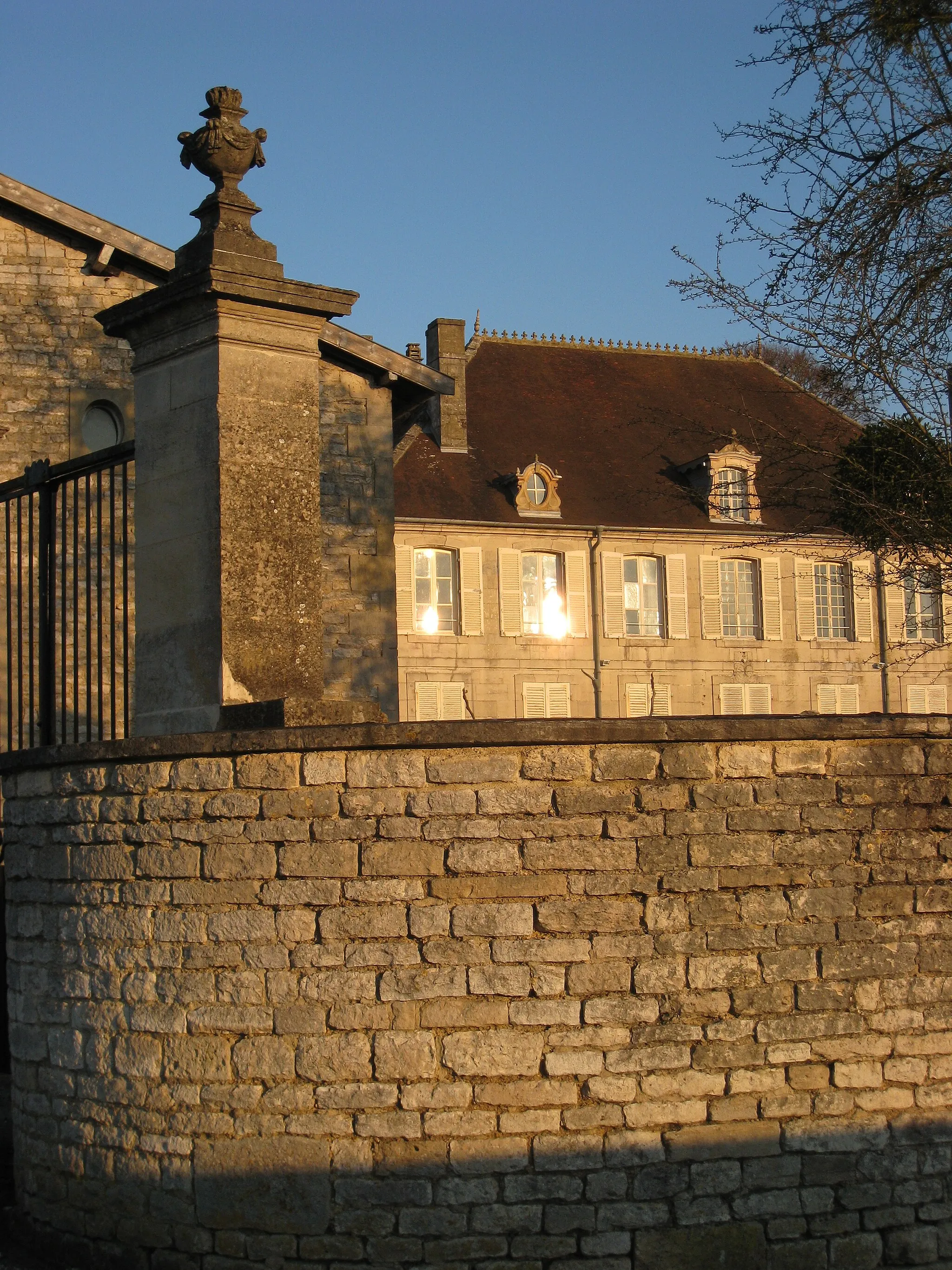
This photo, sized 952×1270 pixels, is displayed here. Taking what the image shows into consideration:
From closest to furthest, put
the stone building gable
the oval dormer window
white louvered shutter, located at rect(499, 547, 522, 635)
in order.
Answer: the stone building gable < white louvered shutter, located at rect(499, 547, 522, 635) < the oval dormer window

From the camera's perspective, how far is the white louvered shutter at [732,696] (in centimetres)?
3111

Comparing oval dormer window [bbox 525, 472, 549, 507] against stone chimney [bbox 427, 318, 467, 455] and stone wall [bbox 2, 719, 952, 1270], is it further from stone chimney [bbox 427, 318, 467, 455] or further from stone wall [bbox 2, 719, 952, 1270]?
stone wall [bbox 2, 719, 952, 1270]

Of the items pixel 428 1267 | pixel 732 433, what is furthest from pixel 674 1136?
pixel 732 433

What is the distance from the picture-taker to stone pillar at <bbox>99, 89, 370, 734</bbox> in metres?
6.23

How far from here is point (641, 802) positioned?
584cm

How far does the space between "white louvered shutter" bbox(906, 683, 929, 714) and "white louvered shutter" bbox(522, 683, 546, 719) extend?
26.6ft

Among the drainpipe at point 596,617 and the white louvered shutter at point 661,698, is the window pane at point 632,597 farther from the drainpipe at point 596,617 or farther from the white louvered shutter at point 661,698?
the white louvered shutter at point 661,698

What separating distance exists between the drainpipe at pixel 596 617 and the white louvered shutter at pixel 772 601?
377 cm

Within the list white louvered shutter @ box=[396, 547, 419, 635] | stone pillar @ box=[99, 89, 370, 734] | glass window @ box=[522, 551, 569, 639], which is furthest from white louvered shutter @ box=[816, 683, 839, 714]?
stone pillar @ box=[99, 89, 370, 734]

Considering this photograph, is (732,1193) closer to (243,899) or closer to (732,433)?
(243,899)

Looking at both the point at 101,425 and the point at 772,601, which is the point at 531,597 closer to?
the point at 772,601

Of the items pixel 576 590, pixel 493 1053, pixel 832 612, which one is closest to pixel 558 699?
pixel 576 590

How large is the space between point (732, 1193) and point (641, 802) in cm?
154

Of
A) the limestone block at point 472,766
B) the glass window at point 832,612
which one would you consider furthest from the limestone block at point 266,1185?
the glass window at point 832,612
